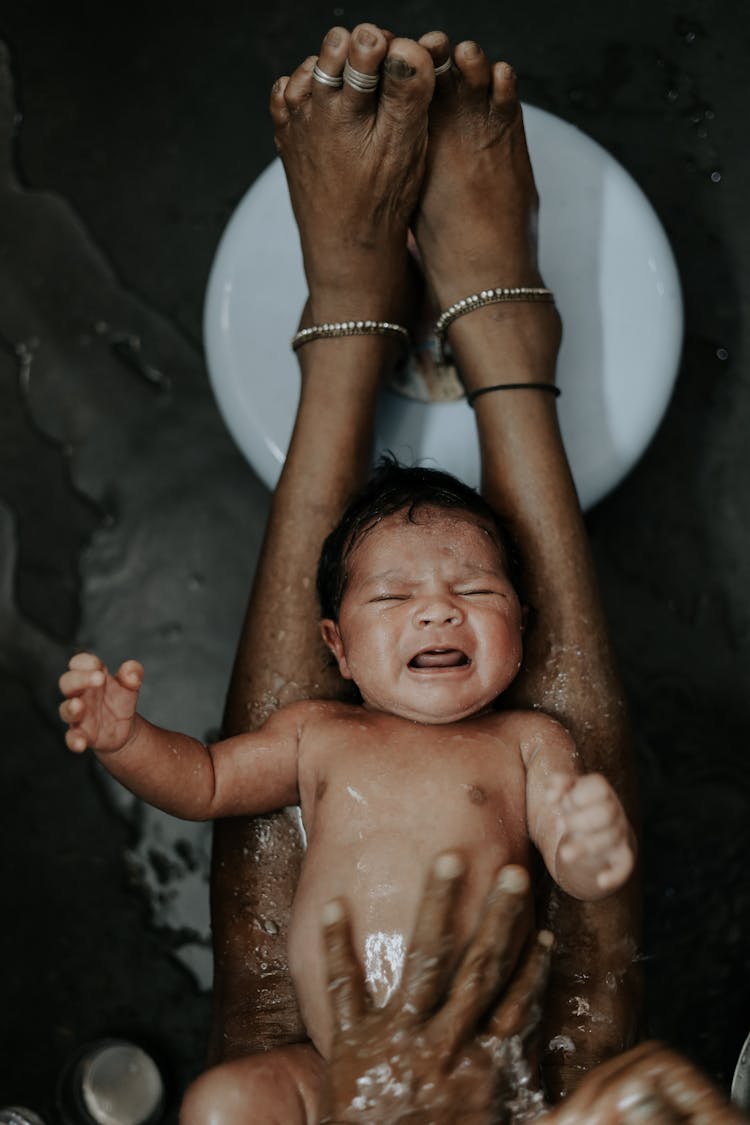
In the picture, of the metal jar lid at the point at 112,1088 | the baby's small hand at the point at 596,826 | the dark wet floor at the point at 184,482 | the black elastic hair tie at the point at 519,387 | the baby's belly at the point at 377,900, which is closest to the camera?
the baby's small hand at the point at 596,826

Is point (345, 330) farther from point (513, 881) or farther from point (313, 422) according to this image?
point (513, 881)

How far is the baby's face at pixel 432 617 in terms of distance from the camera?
125cm

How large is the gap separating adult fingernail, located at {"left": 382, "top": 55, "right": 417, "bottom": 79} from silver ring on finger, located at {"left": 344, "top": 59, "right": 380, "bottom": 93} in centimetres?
2

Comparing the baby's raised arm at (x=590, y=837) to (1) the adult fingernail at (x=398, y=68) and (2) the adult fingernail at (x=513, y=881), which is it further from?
(1) the adult fingernail at (x=398, y=68)

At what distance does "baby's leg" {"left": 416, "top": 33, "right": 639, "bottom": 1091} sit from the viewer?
1.29 meters

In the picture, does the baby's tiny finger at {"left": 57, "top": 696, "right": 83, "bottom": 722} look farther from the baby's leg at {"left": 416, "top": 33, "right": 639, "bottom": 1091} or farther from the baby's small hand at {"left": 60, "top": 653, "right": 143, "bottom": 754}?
the baby's leg at {"left": 416, "top": 33, "right": 639, "bottom": 1091}

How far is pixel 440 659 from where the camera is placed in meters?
1.26

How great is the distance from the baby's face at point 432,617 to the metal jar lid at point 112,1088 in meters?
0.85

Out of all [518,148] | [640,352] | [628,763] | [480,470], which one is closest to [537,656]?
[628,763]

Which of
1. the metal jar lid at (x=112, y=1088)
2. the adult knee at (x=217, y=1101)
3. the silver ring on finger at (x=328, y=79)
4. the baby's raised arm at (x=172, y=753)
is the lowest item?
the metal jar lid at (x=112, y=1088)

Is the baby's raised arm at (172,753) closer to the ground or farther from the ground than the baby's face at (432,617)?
closer to the ground

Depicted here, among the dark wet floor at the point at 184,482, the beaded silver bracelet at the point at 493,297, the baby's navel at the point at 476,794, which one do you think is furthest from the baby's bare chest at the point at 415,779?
the dark wet floor at the point at 184,482

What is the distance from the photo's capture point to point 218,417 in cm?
204

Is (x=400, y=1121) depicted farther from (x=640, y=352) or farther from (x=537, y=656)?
(x=640, y=352)
